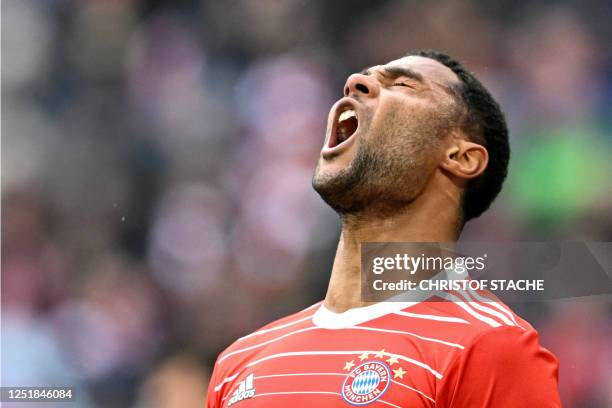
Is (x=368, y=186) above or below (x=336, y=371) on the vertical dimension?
above

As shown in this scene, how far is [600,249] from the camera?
351cm

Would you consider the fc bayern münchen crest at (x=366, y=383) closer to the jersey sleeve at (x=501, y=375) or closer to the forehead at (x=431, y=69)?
the jersey sleeve at (x=501, y=375)

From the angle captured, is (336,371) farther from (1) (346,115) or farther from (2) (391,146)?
(1) (346,115)

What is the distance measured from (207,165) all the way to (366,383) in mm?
3536

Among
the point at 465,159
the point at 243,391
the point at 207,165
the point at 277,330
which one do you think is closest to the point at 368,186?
the point at 465,159

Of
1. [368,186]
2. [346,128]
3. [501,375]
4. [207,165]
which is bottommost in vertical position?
[501,375]

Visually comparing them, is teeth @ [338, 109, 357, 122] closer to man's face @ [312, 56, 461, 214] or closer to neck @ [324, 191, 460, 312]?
man's face @ [312, 56, 461, 214]

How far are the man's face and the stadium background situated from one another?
2.16m

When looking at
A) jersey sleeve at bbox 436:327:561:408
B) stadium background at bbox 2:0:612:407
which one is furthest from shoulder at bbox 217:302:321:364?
stadium background at bbox 2:0:612:407

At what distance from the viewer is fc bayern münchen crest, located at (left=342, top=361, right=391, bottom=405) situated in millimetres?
2209

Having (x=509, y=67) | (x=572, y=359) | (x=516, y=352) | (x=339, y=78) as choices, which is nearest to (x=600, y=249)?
(x=572, y=359)

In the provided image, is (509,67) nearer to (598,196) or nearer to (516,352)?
(598,196)

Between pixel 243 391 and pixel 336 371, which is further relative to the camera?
pixel 243 391

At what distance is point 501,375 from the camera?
6.84 ft
